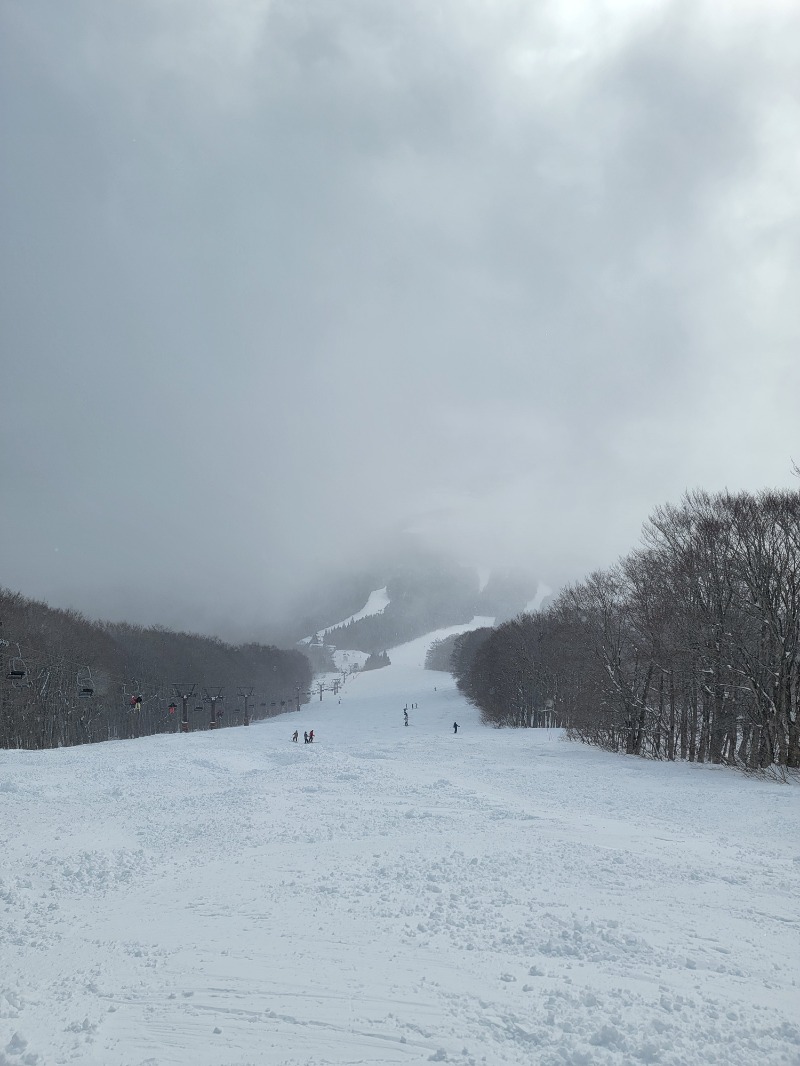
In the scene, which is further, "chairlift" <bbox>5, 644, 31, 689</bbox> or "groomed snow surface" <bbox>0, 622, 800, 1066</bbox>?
"chairlift" <bbox>5, 644, 31, 689</bbox>

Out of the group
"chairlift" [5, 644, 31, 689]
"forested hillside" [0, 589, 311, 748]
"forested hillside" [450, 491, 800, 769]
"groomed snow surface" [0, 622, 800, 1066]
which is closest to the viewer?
"groomed snow surface" [0, 622, 800, 1066]

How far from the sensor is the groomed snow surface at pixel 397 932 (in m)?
5.41

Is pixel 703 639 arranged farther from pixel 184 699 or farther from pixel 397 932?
pixel 184 699

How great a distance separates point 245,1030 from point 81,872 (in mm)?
6200

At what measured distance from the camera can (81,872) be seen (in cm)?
1027

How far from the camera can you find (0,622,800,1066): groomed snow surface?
17.7 ft

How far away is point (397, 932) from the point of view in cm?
777

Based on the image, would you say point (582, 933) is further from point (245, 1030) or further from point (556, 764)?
point (556, 764)

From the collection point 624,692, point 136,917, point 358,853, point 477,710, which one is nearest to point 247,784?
point 358,853

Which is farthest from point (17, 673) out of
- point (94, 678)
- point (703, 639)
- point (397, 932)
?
point (94, 678)

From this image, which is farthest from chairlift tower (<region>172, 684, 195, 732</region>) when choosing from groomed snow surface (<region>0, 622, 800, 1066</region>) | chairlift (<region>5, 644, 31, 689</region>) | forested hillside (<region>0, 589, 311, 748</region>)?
groomed snow surface (<region>0, 622, 800, 1066</region>)

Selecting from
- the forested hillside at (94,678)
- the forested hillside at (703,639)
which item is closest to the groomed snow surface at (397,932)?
the forested hillside at (703,639)

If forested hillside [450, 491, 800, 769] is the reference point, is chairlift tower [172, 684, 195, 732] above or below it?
below

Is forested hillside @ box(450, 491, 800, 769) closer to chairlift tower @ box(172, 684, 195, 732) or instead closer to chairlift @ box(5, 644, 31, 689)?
chairlift @ box(5, 644, 31, 689)
